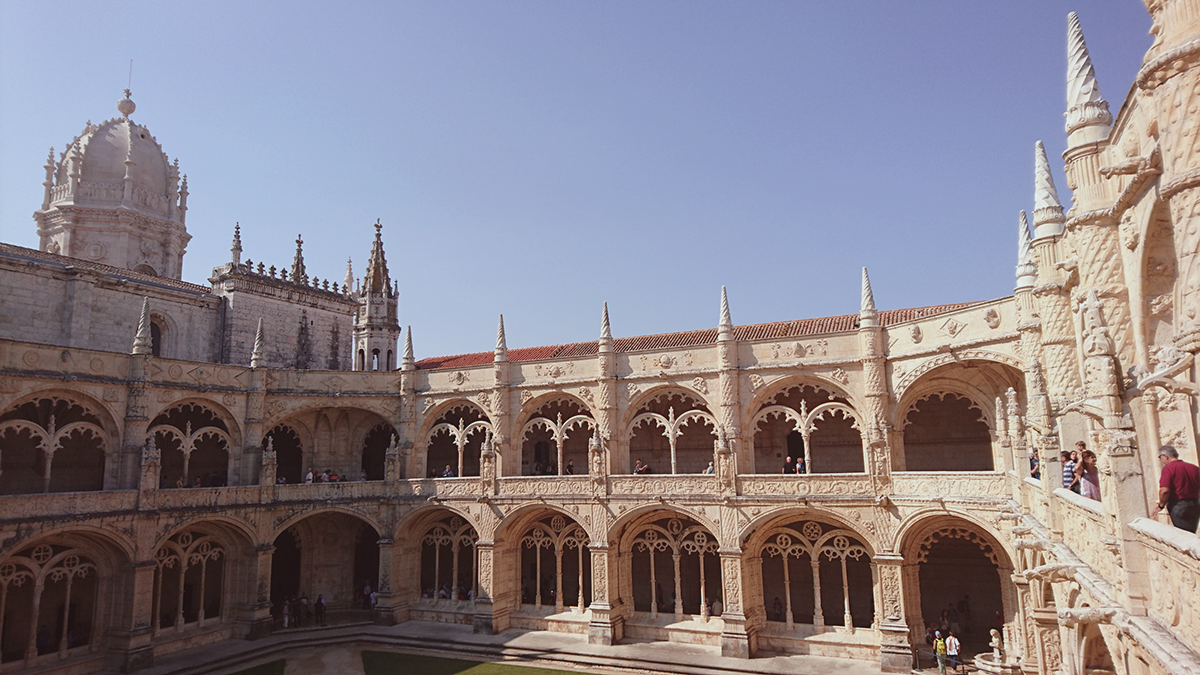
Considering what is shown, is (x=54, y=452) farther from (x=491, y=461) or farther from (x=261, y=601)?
(x=491, y=461)

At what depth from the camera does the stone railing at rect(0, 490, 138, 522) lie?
21359 millimetres

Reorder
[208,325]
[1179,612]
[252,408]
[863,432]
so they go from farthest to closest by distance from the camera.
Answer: [208,325], [252,408], [863,432], [1179,612]

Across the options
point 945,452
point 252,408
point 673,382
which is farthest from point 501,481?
point 945,452

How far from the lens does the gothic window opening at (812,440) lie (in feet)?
91.2

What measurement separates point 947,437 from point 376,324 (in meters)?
26.3

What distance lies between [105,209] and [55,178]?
3688mm

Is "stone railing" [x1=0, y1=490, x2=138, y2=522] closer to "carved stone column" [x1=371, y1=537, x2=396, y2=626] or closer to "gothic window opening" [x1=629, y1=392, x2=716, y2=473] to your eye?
→ "carved stone column" [x1=371, y1=537, x2=396, y2=626]

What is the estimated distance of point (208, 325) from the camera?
107 ft

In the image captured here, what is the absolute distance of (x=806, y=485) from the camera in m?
24.2

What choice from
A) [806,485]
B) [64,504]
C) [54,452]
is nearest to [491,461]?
[806,485]

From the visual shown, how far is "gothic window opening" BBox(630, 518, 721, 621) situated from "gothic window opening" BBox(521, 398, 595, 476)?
15.7 ft

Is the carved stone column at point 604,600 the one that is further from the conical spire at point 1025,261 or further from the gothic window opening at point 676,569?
the conical spire at point 1025,261

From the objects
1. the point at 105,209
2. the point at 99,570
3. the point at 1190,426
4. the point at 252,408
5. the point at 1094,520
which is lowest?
the point at 99,570

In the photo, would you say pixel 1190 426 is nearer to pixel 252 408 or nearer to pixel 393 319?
pixel 252 408
